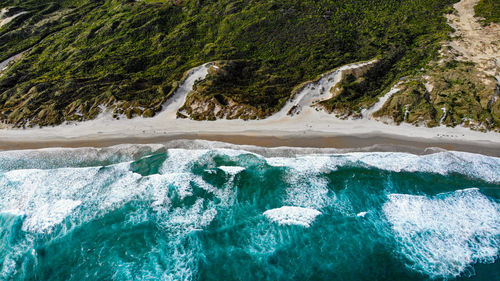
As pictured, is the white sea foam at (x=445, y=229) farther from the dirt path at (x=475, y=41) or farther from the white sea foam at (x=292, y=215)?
the dirt path at (x=475, y=41)

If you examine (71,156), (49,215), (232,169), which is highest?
(232,169)

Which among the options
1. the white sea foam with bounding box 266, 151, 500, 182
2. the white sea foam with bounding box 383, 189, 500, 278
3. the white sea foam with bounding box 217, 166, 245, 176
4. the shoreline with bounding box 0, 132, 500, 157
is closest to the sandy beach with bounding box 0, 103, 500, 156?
the shoreline with bounding box 0, 132, 500, 157

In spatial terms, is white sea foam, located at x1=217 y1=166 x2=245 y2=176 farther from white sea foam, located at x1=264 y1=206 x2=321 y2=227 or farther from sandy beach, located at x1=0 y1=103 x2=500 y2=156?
white sea foam, located at x1=264 y1=206 x2=321 y2=227

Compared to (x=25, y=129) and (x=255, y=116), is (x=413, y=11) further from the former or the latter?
(x=25, y=129)

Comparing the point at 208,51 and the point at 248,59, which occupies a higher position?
the point at 208,51

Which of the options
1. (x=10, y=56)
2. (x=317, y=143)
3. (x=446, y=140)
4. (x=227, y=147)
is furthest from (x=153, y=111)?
(x=10, y=56)

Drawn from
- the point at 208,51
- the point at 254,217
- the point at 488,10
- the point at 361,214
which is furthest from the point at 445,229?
the point at 488,10

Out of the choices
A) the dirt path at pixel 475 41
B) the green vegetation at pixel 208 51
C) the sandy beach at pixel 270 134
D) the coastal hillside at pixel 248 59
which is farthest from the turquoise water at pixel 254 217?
the dirt path at pixel 475 41

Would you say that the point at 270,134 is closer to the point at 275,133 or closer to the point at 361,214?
the point at 275,133

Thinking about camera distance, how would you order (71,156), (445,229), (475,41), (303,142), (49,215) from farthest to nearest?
1. (475,41)
2. (71,156)
3. (303,142)
4. (49,215)
5. (445,229)

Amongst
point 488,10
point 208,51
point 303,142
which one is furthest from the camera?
point 488,10
